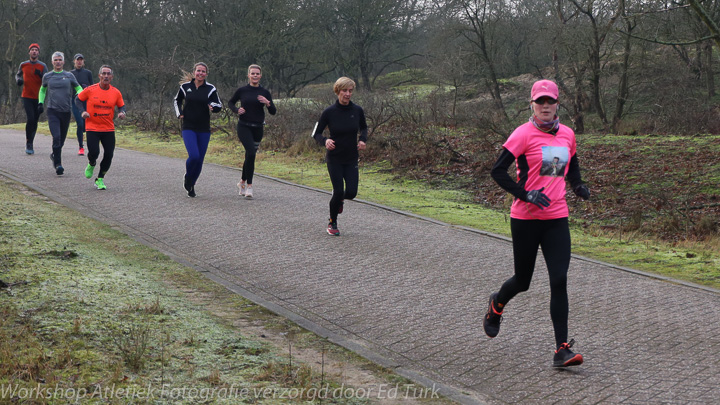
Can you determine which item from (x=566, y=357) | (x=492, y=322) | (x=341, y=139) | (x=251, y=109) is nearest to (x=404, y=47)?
(x=251, y=109)

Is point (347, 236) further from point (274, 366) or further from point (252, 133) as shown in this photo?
point (274, 366)

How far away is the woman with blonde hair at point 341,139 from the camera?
10.1 metres

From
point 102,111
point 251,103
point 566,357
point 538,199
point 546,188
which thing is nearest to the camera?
point 566,357

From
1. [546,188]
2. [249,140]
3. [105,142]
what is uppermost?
[546,188]

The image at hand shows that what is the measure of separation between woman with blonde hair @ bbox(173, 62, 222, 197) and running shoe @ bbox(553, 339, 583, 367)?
858 centimetres

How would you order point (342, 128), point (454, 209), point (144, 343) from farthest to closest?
point (454, 209)
point (342, 128)
point (144, 343)

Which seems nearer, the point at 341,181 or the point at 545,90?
the point at 545,90

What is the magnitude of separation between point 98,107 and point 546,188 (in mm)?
9518

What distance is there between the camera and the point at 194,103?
12836 mm

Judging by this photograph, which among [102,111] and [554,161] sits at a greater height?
[554,161]

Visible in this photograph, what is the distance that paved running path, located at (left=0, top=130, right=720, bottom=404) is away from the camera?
5.25m

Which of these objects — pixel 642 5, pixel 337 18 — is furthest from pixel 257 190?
pixel 337 18

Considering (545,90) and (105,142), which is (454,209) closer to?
(105,142)

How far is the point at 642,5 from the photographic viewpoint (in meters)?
19.1
